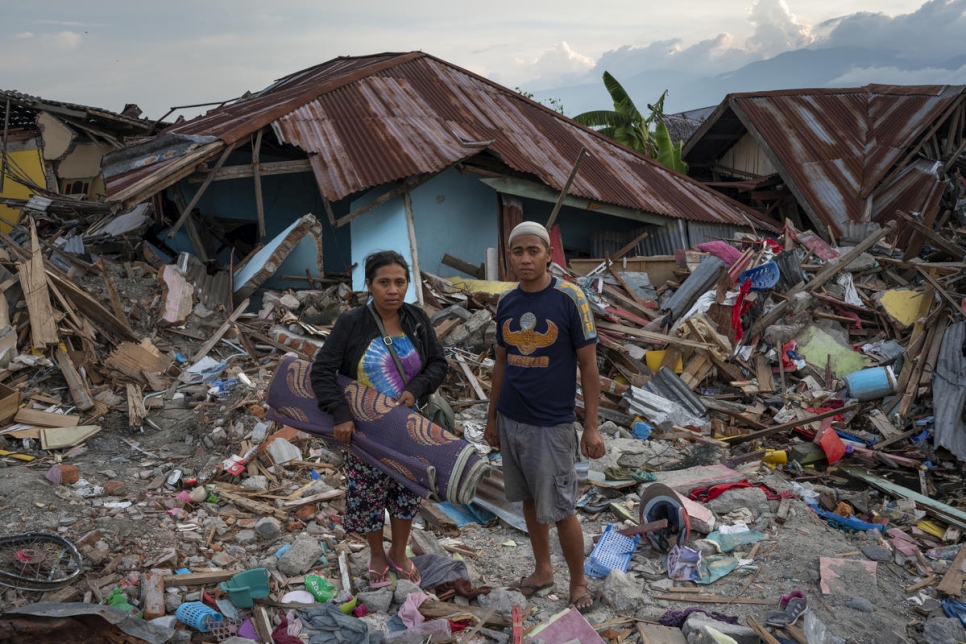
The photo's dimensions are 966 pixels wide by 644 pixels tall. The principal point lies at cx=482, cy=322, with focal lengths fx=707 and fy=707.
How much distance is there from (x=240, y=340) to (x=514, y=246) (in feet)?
18.7

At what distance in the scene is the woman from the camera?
3424mm

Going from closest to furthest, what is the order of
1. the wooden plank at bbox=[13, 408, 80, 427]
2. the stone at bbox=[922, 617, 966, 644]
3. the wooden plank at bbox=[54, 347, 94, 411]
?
the stone at bbox=[922, 617, 966, 644] → the wooden plank at bbox=[13, 408, 80, 427] → the wooden plank at bbox=[54, 347, 94, 411]

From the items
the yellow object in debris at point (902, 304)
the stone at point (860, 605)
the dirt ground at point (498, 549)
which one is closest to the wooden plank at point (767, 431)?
the dirt ground at point (498, 549)

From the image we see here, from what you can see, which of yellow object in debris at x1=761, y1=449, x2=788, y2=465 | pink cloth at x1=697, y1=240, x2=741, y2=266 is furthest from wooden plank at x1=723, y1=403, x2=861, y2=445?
pink cloth at x1=697, y1=240, x2=741, y2=266

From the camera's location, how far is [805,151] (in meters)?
15.8

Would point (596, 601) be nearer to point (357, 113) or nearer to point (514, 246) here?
point (514, 246)

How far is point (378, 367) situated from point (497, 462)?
287cm

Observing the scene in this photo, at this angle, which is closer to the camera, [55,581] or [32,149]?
[55,581]

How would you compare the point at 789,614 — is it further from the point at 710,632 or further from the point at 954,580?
the point at 954,580

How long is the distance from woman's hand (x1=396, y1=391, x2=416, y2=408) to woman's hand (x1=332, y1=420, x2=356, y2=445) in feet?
0.82

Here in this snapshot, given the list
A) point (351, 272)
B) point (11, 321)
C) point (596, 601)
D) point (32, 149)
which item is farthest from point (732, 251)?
point (32, 149)

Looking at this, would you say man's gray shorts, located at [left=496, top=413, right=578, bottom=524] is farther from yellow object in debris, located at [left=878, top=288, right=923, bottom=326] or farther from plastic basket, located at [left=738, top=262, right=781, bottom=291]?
yellow object in debris, located at [left=878, top=288, right=923, bottom=326]

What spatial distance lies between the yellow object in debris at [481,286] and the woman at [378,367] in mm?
5975

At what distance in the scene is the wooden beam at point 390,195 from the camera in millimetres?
10141
